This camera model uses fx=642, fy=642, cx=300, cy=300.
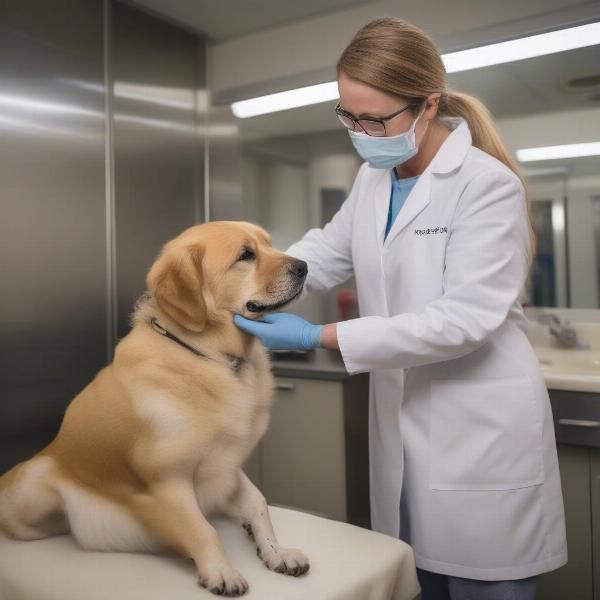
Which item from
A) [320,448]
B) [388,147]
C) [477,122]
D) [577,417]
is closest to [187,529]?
[388,147]

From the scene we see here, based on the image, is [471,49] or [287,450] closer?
[471,49]

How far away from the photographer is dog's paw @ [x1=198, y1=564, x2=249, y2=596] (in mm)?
943

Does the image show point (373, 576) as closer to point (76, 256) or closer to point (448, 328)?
point (448, 328)

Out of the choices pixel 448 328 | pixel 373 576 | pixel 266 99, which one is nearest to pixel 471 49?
pixel 266 99

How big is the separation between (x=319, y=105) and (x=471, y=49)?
681mm

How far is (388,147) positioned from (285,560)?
0.80 m

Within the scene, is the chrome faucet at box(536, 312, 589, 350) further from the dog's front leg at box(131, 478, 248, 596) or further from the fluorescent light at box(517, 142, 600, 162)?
the dog's front leg at box(131, 478, 248, 596)

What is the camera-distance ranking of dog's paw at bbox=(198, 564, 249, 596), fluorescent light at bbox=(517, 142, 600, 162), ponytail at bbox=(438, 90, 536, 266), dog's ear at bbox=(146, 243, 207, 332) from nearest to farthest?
1. dog's paw at bbox=(198, 564, 249, 596)
2. dog's ear at bbox=(146, 243, 207, 332)
3. ponytail at bbox=(438, 90, 536, 266)
4. fluorescent light at bbox=(517, 142, 600, 162)

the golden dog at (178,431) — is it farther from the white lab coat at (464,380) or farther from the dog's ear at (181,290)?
the white lab coat at (464,380)

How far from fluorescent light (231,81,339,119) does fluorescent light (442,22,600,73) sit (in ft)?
1.68

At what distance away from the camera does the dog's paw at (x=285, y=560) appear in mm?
1022

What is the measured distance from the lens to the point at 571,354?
224 cm

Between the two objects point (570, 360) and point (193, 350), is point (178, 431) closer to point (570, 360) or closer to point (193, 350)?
point (193, 350)

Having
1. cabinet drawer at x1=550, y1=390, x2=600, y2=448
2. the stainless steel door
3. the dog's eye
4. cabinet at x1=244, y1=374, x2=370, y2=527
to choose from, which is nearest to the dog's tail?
A: the dog's eye
